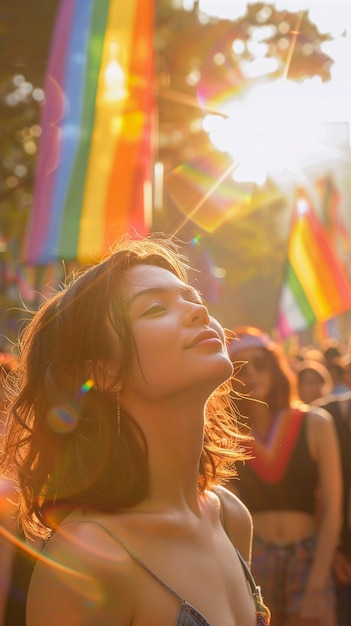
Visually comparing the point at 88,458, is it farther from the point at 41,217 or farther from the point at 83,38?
the point at 83,38

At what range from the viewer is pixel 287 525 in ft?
14.3

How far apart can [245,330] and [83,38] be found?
6.03m

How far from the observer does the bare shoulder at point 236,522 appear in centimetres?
224

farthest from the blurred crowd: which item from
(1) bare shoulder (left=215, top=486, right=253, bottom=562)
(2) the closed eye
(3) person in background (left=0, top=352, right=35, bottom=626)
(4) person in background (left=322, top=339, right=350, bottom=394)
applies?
(4) person in background (left=322, top=339, right=350, bottom=394)

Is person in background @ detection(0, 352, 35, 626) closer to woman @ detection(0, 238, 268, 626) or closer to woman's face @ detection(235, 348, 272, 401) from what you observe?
woman @ detection(0, 238, 268, 626)

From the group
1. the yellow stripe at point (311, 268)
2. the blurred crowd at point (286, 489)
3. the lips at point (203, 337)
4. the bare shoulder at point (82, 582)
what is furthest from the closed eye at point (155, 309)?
the yellow stripe at point (311, 268)

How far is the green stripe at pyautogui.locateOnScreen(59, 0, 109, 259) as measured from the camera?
340 inches

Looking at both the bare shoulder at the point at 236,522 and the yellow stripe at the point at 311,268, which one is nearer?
the bare shoulder at the point at 236,522

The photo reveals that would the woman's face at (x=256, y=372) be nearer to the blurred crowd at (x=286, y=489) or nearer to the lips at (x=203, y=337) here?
the blurred crowd at (x=286, y=489)

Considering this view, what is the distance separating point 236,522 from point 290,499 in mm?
2206

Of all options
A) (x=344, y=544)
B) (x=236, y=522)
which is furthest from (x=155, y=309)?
(x=344, y=544)

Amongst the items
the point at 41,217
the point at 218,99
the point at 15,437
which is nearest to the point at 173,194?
the point at 218,99

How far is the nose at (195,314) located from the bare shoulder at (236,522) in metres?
0.53

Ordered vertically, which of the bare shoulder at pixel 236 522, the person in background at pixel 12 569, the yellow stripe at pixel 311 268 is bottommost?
the yellow stripe at pixel 311 268
